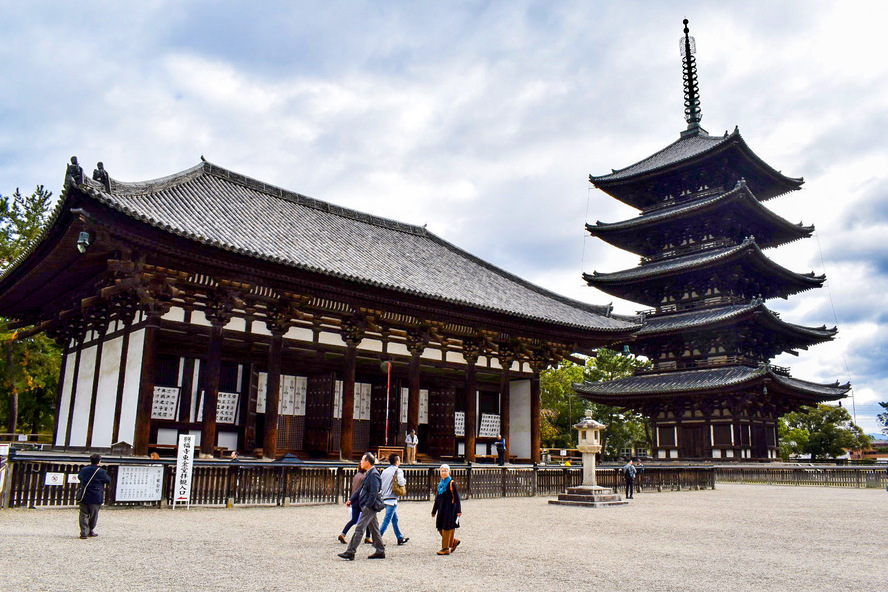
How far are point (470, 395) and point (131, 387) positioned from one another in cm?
1134

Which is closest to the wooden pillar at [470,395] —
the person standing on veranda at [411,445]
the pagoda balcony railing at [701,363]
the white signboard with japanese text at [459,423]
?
the white signboard with japanese text at [459,423]

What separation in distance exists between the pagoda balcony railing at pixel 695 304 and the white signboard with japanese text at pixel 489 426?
17.8m

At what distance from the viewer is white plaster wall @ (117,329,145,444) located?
16766 millimetres

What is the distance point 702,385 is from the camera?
3397 cm

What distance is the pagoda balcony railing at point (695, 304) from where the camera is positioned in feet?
121

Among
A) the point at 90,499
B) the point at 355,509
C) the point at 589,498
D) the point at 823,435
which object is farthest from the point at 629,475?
the point at 823,435

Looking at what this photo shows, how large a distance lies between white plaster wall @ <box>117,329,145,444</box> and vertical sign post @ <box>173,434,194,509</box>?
9.96 feet

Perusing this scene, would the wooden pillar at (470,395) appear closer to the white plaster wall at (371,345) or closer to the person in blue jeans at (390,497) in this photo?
the white plaster wall at (371,345)

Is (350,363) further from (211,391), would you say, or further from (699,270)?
(699,270)

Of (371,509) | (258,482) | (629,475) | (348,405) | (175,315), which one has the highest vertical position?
(175,315)

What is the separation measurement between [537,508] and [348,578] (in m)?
10.4

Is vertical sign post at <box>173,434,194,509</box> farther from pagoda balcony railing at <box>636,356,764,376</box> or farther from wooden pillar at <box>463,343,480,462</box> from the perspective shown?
pagoda balcony railing at <box>636,356,764,376</box>

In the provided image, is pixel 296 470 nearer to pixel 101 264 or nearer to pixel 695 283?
pixel 101 264

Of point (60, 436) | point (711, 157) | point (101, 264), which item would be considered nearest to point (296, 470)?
point (101, 264)
